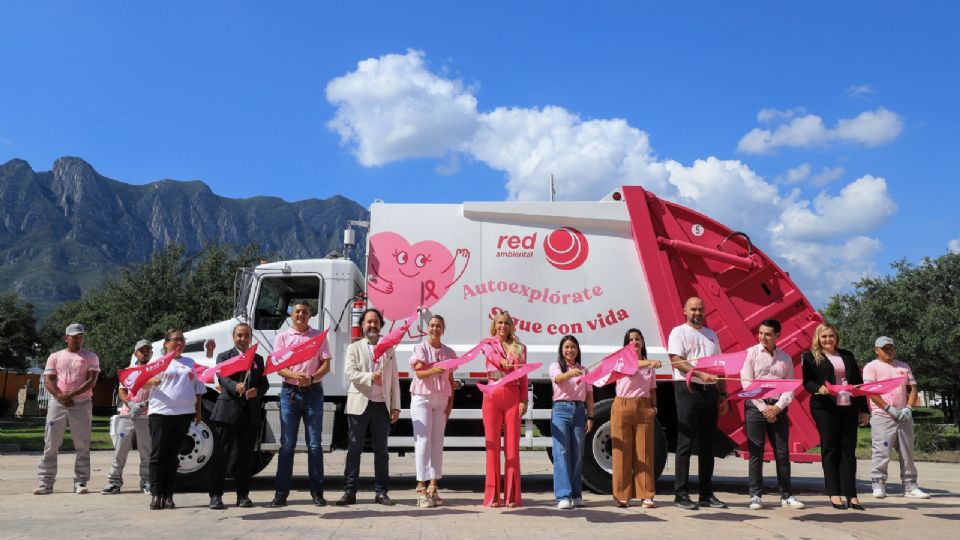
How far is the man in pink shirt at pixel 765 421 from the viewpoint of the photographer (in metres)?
7.52

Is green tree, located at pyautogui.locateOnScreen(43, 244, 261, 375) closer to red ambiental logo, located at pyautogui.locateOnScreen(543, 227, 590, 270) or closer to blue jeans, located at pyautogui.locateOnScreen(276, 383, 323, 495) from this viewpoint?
red ambiental logo, located at pyautogui.locateOnScreen(543, 227, 590, 270)

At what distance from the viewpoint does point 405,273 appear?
9.07m

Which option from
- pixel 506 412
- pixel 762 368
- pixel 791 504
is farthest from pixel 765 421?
pixel 506 412

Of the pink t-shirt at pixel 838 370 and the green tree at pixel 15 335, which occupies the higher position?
the green tree at pixel 15 335

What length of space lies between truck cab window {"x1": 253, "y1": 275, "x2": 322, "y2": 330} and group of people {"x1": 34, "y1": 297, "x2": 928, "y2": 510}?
1.67 meters

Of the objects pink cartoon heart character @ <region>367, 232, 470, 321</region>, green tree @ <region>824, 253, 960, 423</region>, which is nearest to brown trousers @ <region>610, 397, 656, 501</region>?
pink cartoon heart character @ <region>367, 232, 470, 321</region>

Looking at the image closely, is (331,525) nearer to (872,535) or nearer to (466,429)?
(466,429)

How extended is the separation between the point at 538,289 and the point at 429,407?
2.40 meters

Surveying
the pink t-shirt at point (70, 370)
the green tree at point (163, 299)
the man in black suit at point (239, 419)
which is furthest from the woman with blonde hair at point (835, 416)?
the green tree at point (163, 299)

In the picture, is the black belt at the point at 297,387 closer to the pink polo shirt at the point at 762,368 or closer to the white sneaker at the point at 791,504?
the pink polo shirt at the point at 762,368

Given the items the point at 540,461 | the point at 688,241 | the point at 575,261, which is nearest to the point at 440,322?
the point at 575,261

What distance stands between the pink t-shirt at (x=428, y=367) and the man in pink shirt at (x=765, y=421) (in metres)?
2.96

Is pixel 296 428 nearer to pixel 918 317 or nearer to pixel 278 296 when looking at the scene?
pixel 278 296

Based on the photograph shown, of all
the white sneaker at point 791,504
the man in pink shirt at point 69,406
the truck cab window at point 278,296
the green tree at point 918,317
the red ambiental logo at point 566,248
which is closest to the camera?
the white sneaker at point 791,504
